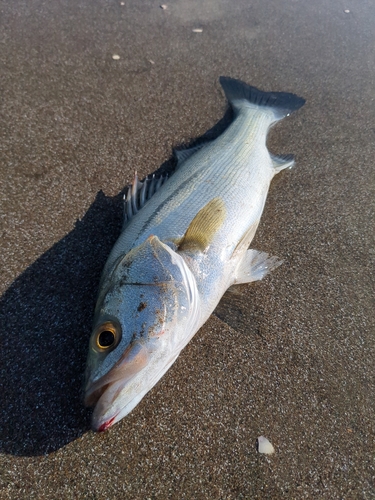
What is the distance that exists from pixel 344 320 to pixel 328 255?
1.83 feet

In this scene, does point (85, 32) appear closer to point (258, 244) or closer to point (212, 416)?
point (258, 244)

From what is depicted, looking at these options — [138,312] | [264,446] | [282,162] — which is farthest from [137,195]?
[264,446]

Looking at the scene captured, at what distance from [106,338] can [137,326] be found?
0.17 metres

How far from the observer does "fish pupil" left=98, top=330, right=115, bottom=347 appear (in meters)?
1.70

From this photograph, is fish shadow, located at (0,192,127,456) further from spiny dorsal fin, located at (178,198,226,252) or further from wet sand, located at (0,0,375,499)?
spiny dorsal fin, located at (178,198,226,252)

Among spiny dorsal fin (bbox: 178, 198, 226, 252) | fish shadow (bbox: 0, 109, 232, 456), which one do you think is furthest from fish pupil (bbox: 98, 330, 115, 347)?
spiny dorsal fin (bbox: 178, 198, 226, 252)

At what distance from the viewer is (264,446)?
6.29ft

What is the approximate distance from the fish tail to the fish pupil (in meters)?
2.76

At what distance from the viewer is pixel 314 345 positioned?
7.53 ft

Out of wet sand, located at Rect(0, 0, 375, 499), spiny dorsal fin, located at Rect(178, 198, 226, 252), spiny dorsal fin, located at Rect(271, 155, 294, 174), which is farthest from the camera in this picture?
spiny dorsal fin, located at Rect(271, 155, 294, 174)

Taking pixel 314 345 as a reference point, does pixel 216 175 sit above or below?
above

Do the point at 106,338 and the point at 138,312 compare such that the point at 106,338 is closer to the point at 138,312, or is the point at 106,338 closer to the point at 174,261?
the point at 138,312


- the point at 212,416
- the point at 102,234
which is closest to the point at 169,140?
the point at 102,234

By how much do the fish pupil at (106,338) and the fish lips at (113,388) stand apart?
0.38 ft
